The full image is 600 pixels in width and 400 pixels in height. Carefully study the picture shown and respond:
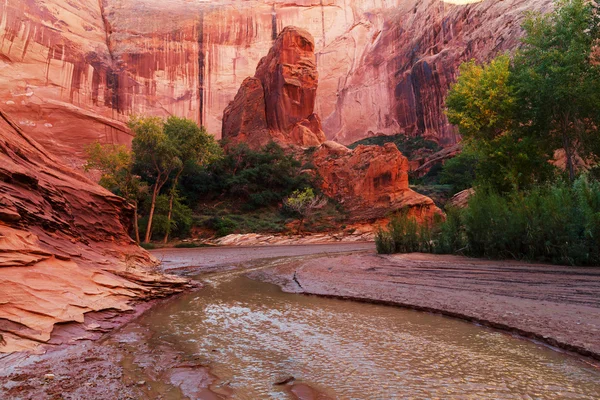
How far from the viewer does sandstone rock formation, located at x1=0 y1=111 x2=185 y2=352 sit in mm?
3673

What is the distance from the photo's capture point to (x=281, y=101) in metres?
44.9

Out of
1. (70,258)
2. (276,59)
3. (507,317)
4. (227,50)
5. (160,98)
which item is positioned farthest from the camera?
(227,50)

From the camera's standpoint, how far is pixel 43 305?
385 cm

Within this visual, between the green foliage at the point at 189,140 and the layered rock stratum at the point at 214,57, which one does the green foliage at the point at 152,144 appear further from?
the layered rock stratum at the point at 214,57

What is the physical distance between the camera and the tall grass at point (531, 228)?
767cm

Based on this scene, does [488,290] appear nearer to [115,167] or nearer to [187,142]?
[187,142]

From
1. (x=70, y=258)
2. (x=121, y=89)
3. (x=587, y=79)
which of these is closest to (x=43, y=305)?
(x=70, y=258)

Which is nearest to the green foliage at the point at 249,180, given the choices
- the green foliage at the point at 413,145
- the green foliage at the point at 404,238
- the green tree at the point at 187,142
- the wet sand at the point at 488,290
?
the green tree at the point at 187,142

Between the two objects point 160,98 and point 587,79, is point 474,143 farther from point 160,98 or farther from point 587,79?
point 160,98

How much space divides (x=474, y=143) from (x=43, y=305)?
708 inches

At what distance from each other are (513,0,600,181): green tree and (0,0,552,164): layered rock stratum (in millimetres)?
28435

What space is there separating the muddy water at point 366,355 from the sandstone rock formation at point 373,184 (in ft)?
92.5

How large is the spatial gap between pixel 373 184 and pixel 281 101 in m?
17.1

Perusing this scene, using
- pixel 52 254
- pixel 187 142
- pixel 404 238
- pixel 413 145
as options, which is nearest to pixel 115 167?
pixel 187 142
